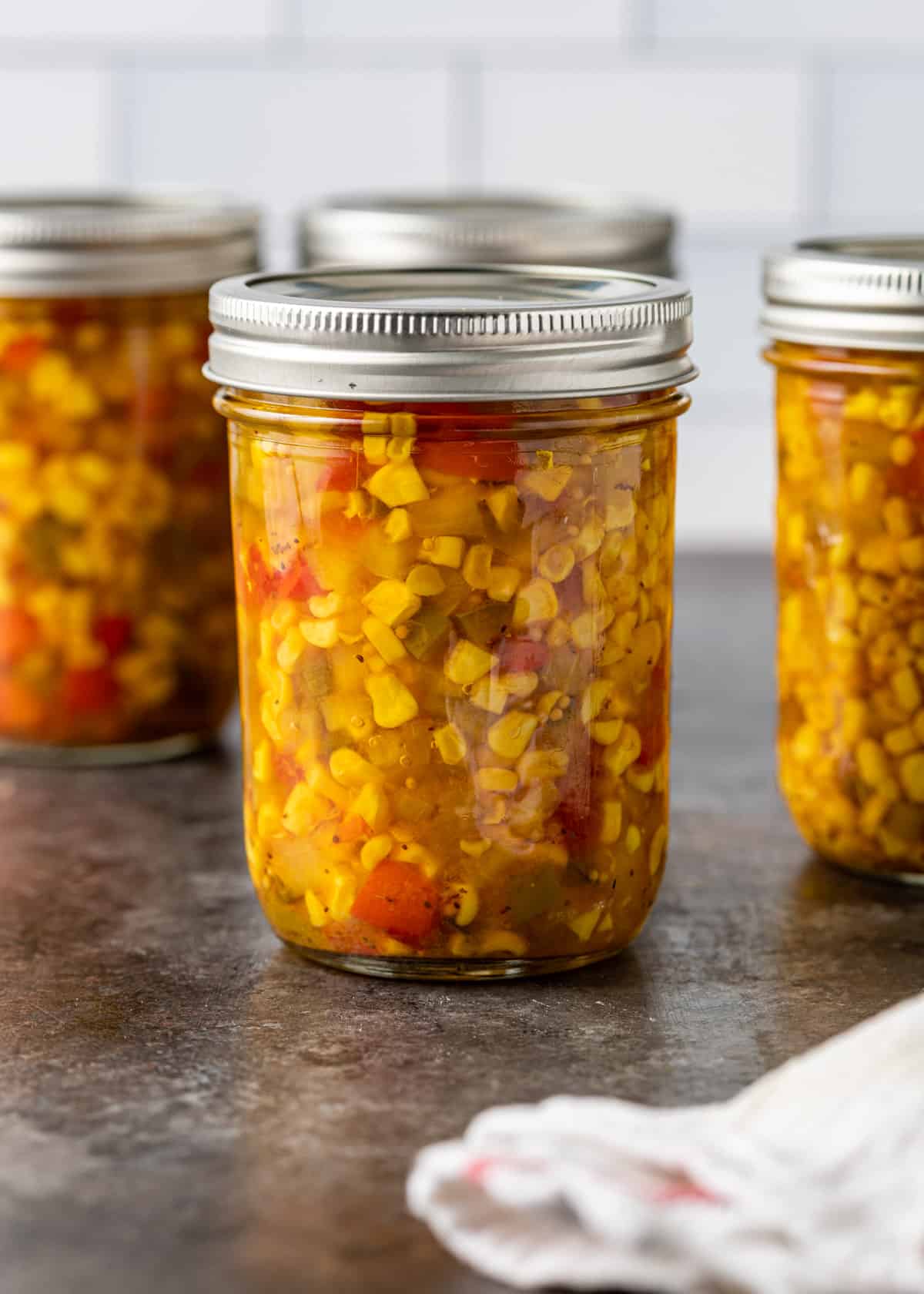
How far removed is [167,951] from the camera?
2.95 ft

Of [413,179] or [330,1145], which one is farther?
[413,179]

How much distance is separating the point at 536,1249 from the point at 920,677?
41cm

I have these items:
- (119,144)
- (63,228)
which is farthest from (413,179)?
(63,228)

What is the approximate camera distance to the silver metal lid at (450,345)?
77 centimetres

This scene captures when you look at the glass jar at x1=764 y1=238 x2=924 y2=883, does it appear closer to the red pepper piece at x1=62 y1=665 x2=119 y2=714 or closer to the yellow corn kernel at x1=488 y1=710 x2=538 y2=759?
the yellow corn kernel at x1=488 y1=710 x2=538 y2=759

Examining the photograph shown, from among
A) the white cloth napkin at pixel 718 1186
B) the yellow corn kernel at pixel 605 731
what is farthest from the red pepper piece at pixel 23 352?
the white cloth napkin at pixel 718 1186

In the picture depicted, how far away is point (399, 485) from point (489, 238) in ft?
1.73

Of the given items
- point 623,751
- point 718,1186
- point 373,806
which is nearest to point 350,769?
point 373,806

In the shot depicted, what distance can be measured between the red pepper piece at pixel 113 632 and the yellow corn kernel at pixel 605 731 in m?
0.44

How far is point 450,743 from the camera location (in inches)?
31.6

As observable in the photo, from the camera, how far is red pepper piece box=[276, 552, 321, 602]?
81cm

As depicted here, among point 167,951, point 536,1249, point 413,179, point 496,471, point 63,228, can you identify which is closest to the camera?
point 536,1249

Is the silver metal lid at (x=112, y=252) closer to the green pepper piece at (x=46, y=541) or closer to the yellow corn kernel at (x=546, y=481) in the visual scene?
the green pepper piece at (x=46, y=541)

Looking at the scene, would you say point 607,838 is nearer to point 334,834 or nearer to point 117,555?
point 334,834
